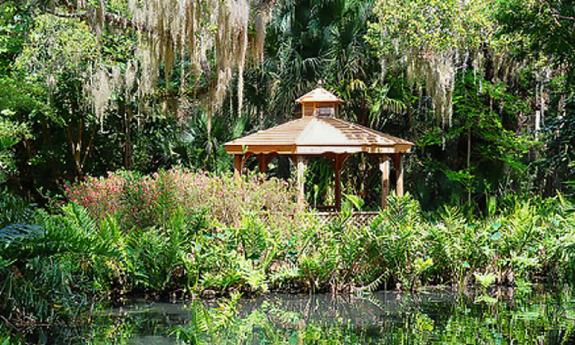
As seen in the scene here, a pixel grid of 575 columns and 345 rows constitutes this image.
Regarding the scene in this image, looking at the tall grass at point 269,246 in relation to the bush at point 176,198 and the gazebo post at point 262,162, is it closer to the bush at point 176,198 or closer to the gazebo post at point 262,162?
the bush at point 176,198

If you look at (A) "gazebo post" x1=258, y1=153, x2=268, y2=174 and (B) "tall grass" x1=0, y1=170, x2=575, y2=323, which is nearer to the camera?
(B) "tall grass" x1=0, y1=170, x2=575, y2=323

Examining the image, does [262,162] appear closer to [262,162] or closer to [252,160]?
[262,162]

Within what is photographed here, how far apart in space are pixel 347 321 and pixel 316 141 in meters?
5.72

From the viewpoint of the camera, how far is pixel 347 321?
29.4ft

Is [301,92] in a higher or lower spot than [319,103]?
higher

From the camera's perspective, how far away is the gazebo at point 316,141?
46.4 feet

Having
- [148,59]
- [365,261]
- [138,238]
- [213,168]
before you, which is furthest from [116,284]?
[213,168]

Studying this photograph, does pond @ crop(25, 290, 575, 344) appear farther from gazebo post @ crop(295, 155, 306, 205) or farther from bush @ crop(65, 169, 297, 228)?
gazebo post @ crop(295, 155, 306, 205)

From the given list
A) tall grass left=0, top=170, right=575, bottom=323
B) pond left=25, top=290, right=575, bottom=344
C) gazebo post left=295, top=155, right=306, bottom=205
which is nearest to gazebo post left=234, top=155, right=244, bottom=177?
gazebo post left=295, top=155, right=306, bottom=205

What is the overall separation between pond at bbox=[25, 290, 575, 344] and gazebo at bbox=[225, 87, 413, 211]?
3.61m

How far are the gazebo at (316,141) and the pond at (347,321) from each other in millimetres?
3608

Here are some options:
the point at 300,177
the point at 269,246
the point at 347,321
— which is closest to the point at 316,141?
the point at 300,177

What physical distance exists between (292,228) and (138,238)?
241cm

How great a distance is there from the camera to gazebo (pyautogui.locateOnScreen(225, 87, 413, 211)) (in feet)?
46.4
